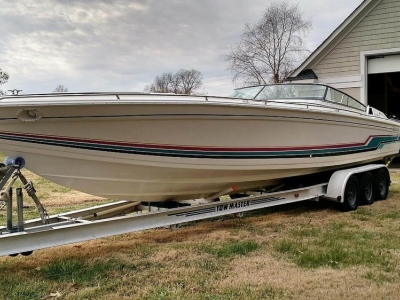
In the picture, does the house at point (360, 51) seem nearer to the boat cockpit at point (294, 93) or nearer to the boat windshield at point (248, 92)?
the boat cockpit at point (294, 93)

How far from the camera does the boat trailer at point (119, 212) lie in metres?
3.47

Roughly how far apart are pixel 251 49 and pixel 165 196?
2879 cm

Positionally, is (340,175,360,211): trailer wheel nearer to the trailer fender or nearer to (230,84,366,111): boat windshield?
the trailer fender

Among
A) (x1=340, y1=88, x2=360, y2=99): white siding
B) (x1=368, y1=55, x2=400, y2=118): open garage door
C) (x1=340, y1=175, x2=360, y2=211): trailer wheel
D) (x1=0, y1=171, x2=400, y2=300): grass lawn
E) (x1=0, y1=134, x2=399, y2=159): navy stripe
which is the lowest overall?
(x1=0, y1=171, x2=400, y2=300): grass lawn

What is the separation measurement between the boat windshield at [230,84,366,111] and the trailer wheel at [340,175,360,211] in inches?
48.0

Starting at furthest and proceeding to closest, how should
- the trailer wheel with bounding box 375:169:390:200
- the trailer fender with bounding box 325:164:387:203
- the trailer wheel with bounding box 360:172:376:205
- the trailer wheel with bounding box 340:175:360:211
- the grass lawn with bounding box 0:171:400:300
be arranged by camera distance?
1. the trailer wheel with bounding box 375:169:390:200
2. the trailer wheel with bounding box 360:172:376:205
3. the trailer wheel with bounding box 340:175:360:211
4. the trailer fender with bounding box 325:164:387:203
5. the grass lawn with bounding box 0:171:400:300

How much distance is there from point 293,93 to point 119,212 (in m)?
3.21

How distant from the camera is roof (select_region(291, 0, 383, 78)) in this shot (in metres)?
11.0

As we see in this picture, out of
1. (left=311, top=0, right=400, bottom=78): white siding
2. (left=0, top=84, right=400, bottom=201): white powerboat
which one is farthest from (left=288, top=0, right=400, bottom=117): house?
(left=0, top=84, right=400, bottom=201): white powerboat

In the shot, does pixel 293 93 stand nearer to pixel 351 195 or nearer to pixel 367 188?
pixel 351 195

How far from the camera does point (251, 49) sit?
3180cm

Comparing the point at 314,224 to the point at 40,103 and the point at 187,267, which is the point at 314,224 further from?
the point at 40,103

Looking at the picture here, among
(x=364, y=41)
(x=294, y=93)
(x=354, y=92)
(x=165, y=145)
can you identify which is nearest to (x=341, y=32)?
(x=364, y=41)

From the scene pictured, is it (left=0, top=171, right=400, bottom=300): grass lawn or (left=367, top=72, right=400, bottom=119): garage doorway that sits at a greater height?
(left=367, top=72, right=400, bottom=119): garage doorway
